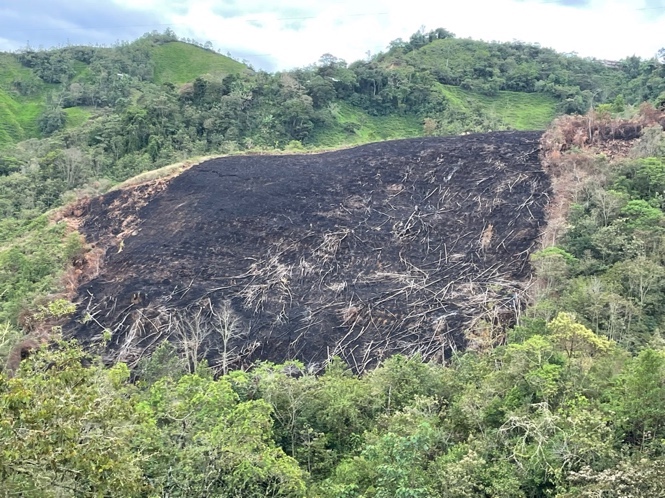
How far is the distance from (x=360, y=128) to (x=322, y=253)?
67.8 ft

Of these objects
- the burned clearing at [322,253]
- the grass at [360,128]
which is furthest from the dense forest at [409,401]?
the grass at [360,128]

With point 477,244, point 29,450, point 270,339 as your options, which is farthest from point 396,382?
point 477,244

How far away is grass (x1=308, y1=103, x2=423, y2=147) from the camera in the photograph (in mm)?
35062

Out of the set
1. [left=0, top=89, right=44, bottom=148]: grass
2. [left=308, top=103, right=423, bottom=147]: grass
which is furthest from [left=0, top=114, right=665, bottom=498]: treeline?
[left=0, top=89, right=44, bottom=148]: grass

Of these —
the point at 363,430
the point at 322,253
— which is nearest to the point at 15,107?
the point at 322,253

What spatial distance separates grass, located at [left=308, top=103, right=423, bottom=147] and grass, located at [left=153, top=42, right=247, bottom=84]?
26.9 m

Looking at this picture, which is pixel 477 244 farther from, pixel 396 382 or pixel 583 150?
pixel 396 382

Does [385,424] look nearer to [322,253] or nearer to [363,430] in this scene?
[363,430]

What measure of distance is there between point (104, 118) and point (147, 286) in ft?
76.1

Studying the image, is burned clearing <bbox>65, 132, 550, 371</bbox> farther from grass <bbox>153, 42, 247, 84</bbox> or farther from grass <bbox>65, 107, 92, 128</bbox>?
grass <bbox>153, 42, 247, 84</bbox>

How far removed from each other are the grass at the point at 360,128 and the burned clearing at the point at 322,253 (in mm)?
11705

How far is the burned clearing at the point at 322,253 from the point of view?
15.3 meters

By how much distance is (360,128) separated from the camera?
37125mm

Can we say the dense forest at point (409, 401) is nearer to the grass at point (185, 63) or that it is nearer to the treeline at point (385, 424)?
the treeline at point (385, 424)
